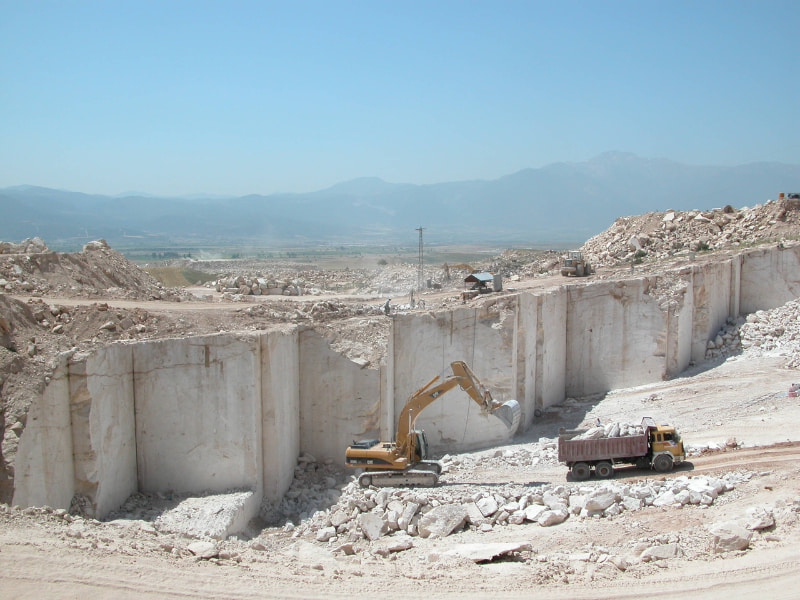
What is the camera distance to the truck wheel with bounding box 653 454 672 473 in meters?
15.4

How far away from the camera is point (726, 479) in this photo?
13.9 meters

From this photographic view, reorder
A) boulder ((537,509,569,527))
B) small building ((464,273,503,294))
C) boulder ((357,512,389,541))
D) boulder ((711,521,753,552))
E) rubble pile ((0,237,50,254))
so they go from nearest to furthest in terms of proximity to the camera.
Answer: boulder ((711,521,753,552))
boulder ((537,509,569,527))
boulder ((357,512,389,541))
rubble pile ((0,237,50,254))
small building ((464,273,503,294))

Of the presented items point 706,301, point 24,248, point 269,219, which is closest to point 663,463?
point 706,301

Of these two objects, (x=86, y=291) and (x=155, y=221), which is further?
(x=155, y=221)

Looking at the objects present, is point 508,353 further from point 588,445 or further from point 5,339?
point 5,339

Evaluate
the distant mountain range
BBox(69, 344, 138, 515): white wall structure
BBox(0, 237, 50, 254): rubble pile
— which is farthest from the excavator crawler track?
the distant mountain range

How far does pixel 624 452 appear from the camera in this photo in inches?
611

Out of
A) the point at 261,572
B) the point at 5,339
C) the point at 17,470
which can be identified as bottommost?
the point at 261,572

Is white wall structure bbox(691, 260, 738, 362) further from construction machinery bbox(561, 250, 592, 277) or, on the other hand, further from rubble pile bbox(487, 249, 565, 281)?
rubble pile bbox(487, 249, 565, 281)

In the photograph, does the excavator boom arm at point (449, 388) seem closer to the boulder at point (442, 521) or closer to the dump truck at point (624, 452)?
the dump truck at point (624, 452)

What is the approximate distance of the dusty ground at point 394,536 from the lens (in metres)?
10.1

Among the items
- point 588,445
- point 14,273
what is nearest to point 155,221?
point 14,273

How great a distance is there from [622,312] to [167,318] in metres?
14.9

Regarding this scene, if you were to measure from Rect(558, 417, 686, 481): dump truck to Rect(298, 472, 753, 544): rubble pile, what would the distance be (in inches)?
30.4
